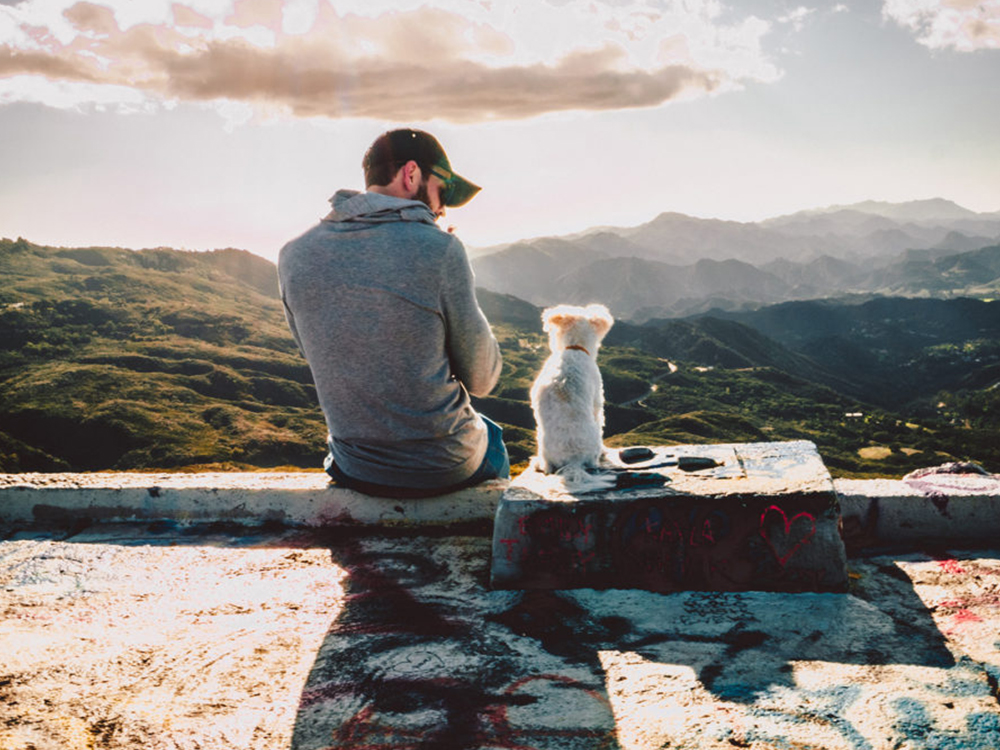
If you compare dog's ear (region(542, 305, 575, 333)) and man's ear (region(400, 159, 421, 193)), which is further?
dog's ear (region(542, 305, 575, 333))

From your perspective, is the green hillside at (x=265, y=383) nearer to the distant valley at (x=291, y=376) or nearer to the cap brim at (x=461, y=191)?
the distant valley at (x=291, y=376)

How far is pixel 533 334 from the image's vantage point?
402 ft

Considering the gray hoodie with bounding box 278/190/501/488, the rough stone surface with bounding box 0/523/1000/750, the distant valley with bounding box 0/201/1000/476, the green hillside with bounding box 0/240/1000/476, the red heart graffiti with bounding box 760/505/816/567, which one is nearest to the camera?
the rough stone surface with bounding box 0/523/1000/750

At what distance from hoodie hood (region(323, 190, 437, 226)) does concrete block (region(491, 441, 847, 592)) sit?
42.8 inches

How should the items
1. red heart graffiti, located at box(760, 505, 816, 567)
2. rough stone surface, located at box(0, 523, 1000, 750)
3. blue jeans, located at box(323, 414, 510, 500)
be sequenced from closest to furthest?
1. rough stone surface, located at box(0, 523, 1000, 750)
2. red heart graffiti, located at box(760, 505, 816, 567)
3. blue jeans, located at box(323, 414, 510, 500)

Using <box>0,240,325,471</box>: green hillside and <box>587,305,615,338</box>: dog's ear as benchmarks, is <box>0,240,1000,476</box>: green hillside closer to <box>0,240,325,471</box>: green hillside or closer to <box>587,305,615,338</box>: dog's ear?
<box>0,240,325,471</box>: green hillside

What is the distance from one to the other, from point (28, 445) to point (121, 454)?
790 cm

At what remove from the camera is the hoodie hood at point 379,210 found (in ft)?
7.52

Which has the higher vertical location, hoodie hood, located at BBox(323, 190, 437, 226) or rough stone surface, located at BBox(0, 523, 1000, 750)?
hoodie hood, located at BBox(323, 190, 437, 226)

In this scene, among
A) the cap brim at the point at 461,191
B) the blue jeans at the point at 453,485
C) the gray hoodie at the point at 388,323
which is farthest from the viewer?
the blue jeans at the point at 453,485

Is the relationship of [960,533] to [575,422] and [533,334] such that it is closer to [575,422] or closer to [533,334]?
[575,422]

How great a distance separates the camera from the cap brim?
2.58m


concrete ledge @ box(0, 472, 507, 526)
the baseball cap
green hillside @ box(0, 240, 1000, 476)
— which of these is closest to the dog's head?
concrete ledge @ box(0, 472, 507, 526)

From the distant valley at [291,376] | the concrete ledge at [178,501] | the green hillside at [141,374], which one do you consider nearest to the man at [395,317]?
the concrete ledge at [178,501]
